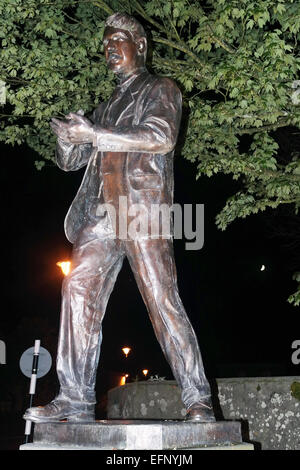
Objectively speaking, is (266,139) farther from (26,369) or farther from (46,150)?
(26,369)

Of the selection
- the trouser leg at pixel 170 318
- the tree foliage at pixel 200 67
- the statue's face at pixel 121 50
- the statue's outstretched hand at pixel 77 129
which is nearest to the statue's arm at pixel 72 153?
the statue's face at pixel 121 50

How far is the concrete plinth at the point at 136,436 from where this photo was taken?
331 centimetres

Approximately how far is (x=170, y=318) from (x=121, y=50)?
199cm

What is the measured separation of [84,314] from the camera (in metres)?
4.00

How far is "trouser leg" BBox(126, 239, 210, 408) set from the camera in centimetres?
382

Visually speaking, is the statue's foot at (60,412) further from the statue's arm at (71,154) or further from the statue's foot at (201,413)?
the statue's arm at (71,154)

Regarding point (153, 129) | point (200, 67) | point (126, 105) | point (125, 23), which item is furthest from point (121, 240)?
point (200, 67)

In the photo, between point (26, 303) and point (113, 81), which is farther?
point (26, 303)

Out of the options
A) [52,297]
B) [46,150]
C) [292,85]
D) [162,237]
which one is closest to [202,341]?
[52,297]

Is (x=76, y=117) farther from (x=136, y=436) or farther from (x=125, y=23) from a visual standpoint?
(x=136, y=436)

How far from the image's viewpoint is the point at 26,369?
941 centimetres

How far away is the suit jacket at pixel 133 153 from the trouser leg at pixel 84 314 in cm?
16

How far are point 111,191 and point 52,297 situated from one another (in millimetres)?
30083

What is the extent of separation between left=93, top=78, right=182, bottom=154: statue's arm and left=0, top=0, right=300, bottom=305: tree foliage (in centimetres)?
284
